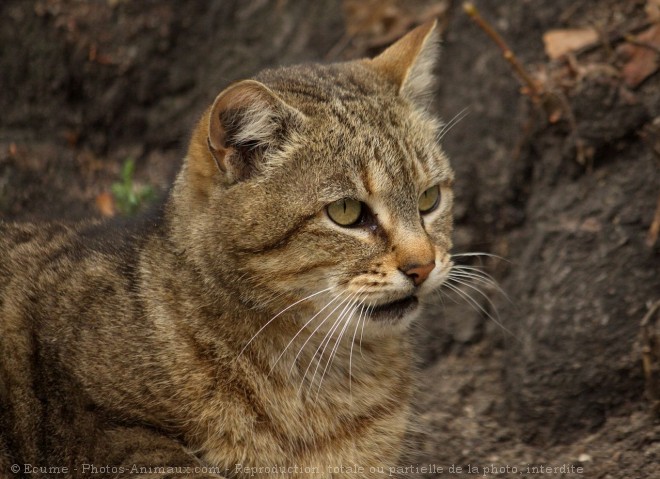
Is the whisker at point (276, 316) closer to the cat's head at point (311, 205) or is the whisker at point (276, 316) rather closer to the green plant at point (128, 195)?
the cat's head at point (311, 205)

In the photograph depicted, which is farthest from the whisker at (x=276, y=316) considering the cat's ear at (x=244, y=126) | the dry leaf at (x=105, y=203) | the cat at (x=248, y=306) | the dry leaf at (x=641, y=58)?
the dry leaf at (x=105, y=203)

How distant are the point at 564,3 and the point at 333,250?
2.88 metres

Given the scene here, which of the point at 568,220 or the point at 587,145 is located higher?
the point at 587,145

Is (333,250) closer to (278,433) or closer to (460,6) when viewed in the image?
(278,433)

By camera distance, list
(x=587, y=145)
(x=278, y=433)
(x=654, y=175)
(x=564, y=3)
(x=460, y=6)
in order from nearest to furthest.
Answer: (x=278, y=433) → (x=654, y=175) → (x=587, y=145) → (x=564, y=3) → (x=460, y=6)

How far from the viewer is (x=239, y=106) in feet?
10.8

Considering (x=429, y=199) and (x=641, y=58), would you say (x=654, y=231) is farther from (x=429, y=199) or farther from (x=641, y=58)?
(x=429, y=199)

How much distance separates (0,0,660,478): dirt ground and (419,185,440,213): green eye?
528 millimetres

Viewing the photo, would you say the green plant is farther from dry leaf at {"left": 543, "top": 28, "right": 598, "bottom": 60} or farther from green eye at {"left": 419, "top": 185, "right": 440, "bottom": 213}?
dry leaf at {"left": 543, "top": 28, "right": 598, "bottom": 60}

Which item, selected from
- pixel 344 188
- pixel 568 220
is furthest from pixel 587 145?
pixel 344 188

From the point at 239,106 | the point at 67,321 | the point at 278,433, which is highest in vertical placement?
the point at 239,106

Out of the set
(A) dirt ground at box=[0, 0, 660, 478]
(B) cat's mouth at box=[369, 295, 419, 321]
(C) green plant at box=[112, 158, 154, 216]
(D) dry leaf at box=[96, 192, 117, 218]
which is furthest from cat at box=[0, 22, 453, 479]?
(D) dry leaf at box=[96, 192, 117, 218]

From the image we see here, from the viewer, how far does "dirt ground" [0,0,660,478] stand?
4270 millimetres

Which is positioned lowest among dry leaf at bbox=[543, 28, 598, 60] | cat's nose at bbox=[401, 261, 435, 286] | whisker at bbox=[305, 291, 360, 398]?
whisker at bbox=[305, 291, 360, 398]
